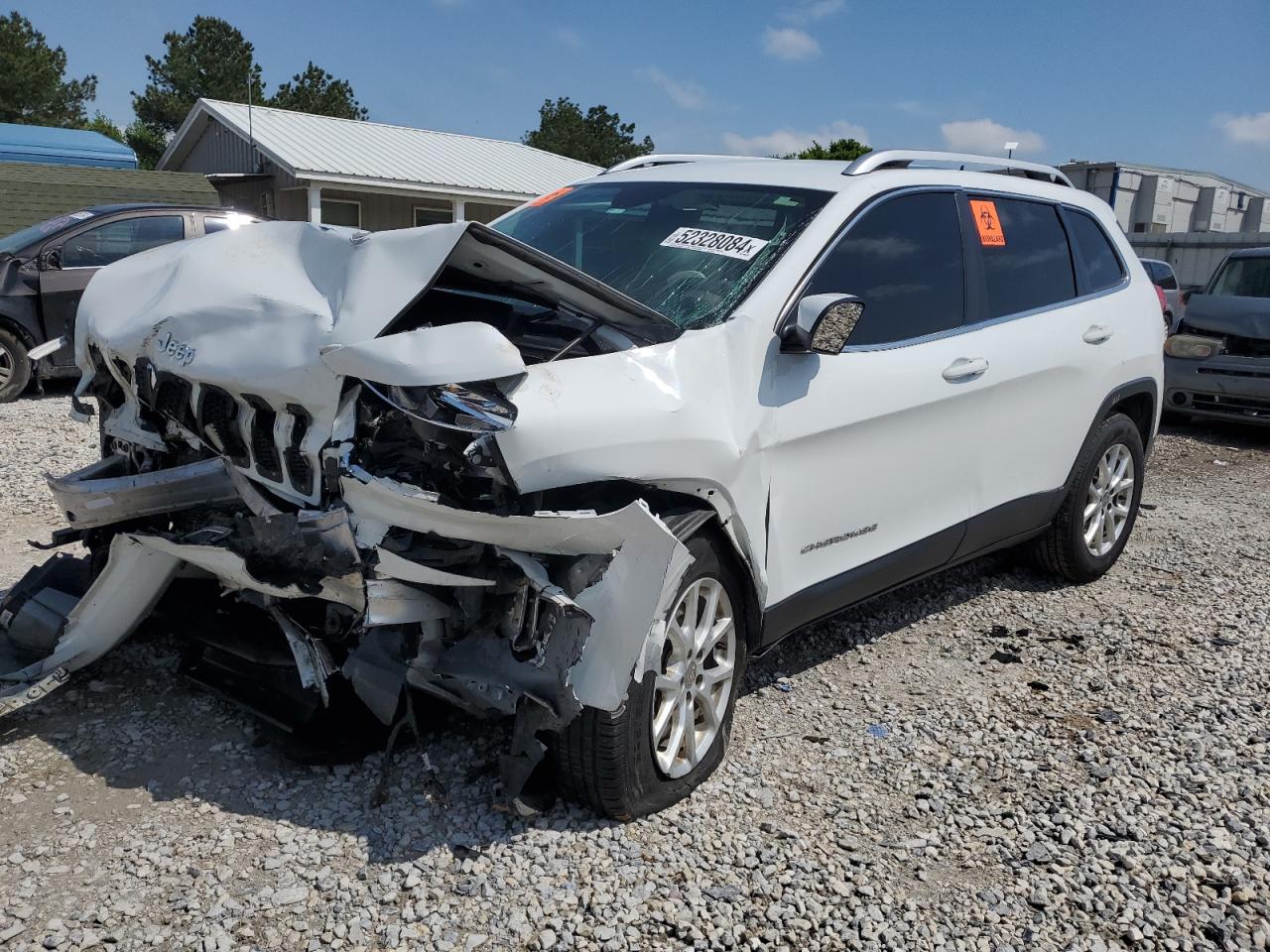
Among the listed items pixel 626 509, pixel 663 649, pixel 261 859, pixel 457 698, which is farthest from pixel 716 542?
pixel 261 859

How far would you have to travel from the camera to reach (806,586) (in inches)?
137

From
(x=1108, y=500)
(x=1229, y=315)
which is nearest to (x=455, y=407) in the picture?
(x=1108, y=500)

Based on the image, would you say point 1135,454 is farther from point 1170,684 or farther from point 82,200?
point 82,200

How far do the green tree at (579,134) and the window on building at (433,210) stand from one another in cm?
3477

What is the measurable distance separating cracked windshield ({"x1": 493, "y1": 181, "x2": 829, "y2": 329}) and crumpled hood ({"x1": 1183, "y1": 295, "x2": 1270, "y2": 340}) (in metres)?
7.84

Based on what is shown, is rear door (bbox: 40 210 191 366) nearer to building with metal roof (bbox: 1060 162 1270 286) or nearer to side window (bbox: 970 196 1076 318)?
side window (bbox: 970 196 1076 318)

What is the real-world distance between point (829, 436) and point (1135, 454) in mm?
2780

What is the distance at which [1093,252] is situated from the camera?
5.03 meters

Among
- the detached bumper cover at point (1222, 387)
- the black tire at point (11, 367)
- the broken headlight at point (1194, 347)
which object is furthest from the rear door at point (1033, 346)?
the black tire at point (11, 367)

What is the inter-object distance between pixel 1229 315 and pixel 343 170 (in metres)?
15.5

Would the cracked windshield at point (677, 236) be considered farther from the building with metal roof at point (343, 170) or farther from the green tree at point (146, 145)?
the green tree at point (146, 145)

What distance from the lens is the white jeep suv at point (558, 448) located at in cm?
259

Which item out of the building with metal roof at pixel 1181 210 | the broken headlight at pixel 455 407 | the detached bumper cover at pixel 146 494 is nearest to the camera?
the broken headlight at pixel 455 407

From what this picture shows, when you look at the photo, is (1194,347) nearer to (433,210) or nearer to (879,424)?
(879,424)
